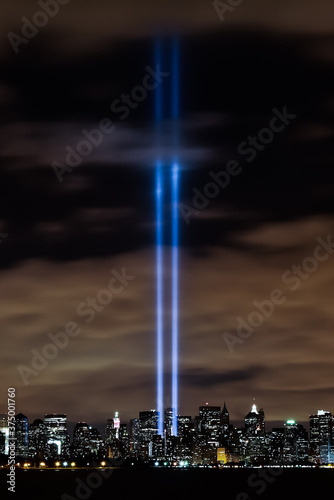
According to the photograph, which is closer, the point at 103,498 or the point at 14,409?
the point at 14,409

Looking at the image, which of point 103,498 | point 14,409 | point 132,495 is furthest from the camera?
point 132,495

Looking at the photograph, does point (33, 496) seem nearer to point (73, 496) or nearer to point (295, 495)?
point (73, 496)

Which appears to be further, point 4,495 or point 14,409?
point 4,495

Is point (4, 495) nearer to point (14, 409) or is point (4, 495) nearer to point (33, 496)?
point (33, 496)

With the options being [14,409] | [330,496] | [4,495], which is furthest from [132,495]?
[14,409]

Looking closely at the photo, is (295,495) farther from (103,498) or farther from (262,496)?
(103,498)

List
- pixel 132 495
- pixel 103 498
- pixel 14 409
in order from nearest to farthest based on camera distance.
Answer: pixel 14 409 → pixel 103 498 → pixel 132 495

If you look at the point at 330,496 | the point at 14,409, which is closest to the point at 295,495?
the point at 330,496

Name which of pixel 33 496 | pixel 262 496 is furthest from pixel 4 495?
pixel 262 496
